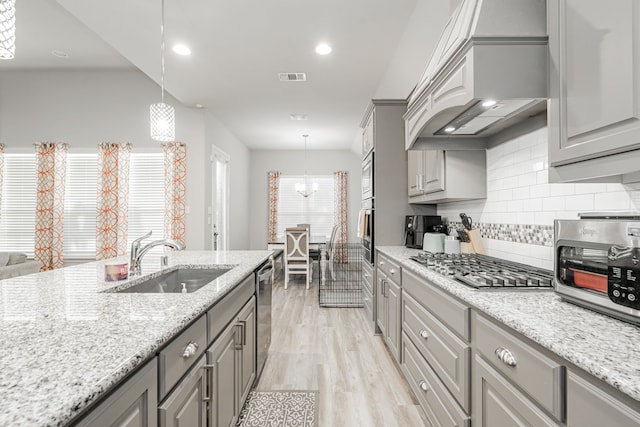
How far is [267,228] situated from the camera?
313 inches

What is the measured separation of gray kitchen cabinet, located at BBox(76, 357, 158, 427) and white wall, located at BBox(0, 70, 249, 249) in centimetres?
398

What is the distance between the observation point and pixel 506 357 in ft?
3.28

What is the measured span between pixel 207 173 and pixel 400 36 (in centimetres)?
323

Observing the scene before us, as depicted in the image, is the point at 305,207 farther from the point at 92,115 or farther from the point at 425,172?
the point at 425,172

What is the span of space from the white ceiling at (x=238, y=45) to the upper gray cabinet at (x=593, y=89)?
1.67 metres

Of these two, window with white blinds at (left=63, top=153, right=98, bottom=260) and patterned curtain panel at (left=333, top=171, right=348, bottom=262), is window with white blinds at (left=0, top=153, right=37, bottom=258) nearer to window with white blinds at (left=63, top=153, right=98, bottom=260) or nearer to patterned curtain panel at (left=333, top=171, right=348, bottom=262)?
window with white blinds at (left=63, top=153, right=98, bottom=260)

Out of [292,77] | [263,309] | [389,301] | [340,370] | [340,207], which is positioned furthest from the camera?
[340,207]

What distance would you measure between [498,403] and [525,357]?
0.26 m

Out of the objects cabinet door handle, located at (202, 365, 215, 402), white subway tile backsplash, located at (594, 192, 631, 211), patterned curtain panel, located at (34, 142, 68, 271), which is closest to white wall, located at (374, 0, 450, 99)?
white subway tile backsplash, located at (594, 192, 631, 211)

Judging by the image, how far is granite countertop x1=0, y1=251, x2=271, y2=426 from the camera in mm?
524

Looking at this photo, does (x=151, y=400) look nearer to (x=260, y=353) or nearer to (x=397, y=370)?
(x=260, y=353)

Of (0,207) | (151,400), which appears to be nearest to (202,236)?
(0,207)

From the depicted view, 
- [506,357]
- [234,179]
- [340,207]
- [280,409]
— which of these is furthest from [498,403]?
[340,207]

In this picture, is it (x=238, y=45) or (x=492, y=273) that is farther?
(x=238, y=45)
